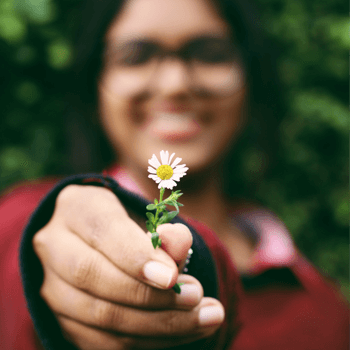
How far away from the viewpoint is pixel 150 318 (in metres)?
0.56

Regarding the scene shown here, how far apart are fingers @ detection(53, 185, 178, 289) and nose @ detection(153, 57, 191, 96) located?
817 millimetres

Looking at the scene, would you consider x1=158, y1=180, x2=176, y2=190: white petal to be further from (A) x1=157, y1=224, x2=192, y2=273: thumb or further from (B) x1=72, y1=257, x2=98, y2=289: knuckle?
(B) x1=72, y1=257, x2=98, y2=289: knuckle

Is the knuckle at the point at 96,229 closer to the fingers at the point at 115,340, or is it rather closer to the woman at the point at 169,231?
the woman at the point at 169,231

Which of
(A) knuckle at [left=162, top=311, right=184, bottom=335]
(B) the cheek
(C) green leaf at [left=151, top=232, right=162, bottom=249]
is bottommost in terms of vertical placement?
(A) knuckle at [left=162, top=311, right=184, bottom=335]

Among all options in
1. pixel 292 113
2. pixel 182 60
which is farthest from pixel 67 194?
pixel 292 113

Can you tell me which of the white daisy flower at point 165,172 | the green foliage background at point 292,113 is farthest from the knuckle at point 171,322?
the green foliage background at point 292,113

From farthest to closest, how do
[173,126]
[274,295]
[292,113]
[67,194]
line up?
[292,113] < [274,295] < [173,126] < [67,194]

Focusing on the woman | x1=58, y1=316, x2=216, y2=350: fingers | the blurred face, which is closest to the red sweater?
the woman

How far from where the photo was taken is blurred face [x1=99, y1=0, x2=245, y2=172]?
1.38 m

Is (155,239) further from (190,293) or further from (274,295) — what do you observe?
(274,295)

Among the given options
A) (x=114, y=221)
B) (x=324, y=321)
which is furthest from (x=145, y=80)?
(x=324, y=321)

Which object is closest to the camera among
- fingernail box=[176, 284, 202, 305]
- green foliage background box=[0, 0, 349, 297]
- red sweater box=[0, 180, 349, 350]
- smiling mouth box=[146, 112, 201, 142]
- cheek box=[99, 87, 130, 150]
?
fingernail box=[176, 284, 202, 305]

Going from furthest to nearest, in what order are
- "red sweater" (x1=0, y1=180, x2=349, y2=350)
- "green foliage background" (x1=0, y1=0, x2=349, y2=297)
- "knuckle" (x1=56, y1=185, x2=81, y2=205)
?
"green foliage background" (x1=0, y1=0, x2=349, y2=297), "red sweater" (x1=0, y1=180, x2=349, y2=350), "knuckle" (x1=56, y1=185, x2=81, y2=205)

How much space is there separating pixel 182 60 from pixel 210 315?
123cm
